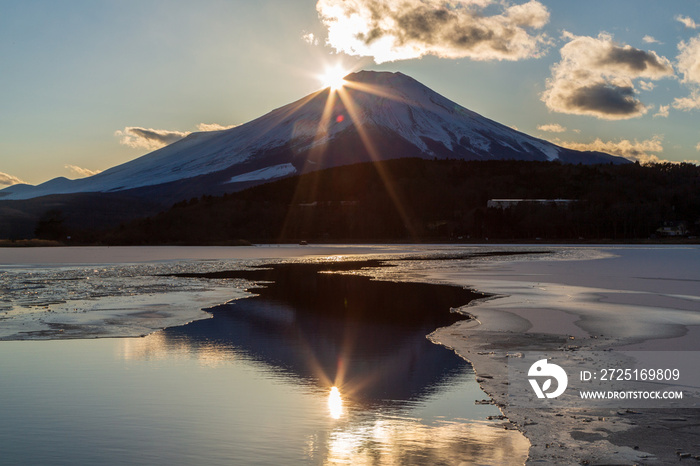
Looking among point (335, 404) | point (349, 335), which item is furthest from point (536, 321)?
point (335, 404)

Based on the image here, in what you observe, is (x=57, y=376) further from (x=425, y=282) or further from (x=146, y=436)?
(x=425, y=282)

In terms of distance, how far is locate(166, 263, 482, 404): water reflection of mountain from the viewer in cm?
1714

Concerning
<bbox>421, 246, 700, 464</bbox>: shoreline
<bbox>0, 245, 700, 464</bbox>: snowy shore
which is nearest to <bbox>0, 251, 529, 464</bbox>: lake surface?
<bbox>421, 246, 700, 464</bbox>: shoreline

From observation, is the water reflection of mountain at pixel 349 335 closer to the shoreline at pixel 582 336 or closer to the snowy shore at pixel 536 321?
the snowy shore at pixel 536 321

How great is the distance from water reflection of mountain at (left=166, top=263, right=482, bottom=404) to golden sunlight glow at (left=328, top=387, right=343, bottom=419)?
1.04 feet

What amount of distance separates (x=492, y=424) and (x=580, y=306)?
62.5ft

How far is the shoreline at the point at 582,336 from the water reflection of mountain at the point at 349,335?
139cm

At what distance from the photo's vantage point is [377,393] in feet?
50.6

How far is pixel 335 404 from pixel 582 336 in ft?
35.5

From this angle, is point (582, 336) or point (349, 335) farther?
point (349, 335)

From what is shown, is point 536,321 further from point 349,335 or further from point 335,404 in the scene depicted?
point 335,404

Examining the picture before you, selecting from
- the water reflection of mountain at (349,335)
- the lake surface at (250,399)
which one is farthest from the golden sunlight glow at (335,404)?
the water reflection of mountain at (349,335)

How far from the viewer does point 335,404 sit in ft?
47.5

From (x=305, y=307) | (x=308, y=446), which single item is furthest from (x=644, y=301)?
(x=308, y=446)
